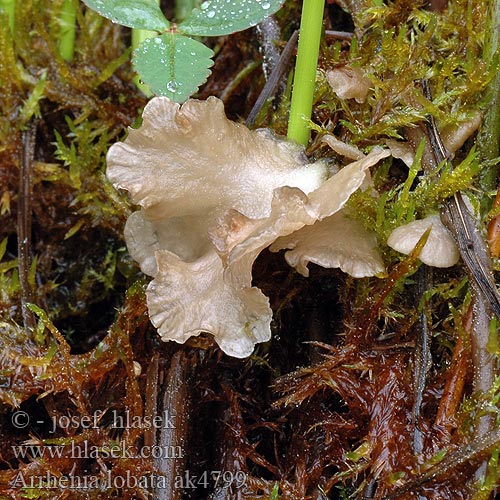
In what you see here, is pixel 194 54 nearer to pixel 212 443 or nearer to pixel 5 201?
pixel 5 201

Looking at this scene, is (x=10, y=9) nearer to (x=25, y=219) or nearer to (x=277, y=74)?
(x=25, y=219)

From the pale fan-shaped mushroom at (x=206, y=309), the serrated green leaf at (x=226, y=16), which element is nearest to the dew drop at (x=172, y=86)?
the serrated green leaf at (x=226, y=16)

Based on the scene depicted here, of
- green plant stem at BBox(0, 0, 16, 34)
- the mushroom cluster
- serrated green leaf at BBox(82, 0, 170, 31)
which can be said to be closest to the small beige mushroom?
the mushroom cluster

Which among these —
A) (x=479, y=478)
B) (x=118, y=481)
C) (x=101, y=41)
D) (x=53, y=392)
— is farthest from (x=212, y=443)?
(x=101, y=41)

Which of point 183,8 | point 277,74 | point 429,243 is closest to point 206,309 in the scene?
point 429,243

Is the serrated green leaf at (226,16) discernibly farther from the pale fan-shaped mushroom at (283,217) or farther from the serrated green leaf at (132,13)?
the pale fan-shaped mushroom at (283,217)
